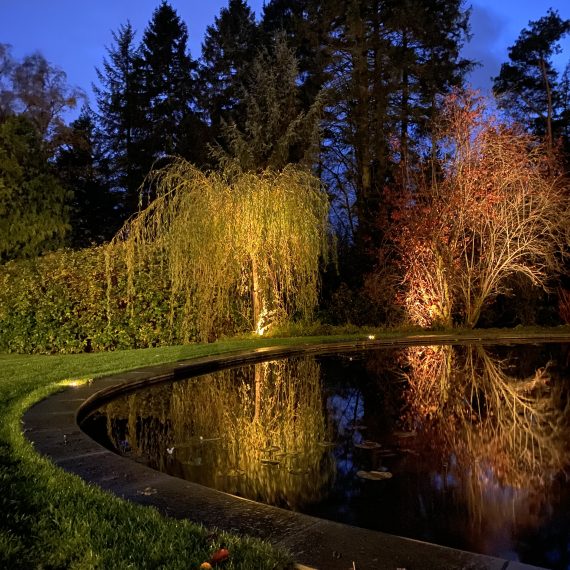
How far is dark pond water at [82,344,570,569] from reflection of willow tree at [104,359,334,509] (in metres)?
0.02

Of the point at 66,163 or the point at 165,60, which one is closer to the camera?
the point at 66,163

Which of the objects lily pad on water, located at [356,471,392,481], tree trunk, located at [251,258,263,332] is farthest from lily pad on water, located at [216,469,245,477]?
tree trunk, located at [251,258,263,332]

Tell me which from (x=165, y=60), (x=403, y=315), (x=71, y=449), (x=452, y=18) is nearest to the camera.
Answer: (x=71, y=449)

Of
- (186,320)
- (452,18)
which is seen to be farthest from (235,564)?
(452,18)

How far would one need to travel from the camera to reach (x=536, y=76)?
105 feet

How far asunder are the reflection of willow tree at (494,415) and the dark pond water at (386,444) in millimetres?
22

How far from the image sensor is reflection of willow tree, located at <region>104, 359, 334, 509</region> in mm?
4652

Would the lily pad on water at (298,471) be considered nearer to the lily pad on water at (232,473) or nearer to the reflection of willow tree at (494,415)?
the lily pad on water at (232,473)

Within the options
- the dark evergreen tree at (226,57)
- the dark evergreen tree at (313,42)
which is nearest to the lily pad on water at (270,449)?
the dark evergreen tree at (313,42)

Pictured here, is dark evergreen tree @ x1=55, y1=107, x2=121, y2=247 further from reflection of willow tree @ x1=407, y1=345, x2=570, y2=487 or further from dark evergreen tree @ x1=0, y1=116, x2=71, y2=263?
reflection of willow tree @ x1=407, y1=345, x2=570, y2=487

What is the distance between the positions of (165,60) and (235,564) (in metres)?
→ 33.5

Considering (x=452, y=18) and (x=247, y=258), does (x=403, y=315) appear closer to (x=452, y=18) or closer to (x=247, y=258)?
(x=247, y=258)

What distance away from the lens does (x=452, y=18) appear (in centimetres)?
2652

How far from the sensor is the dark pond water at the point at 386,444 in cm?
386
